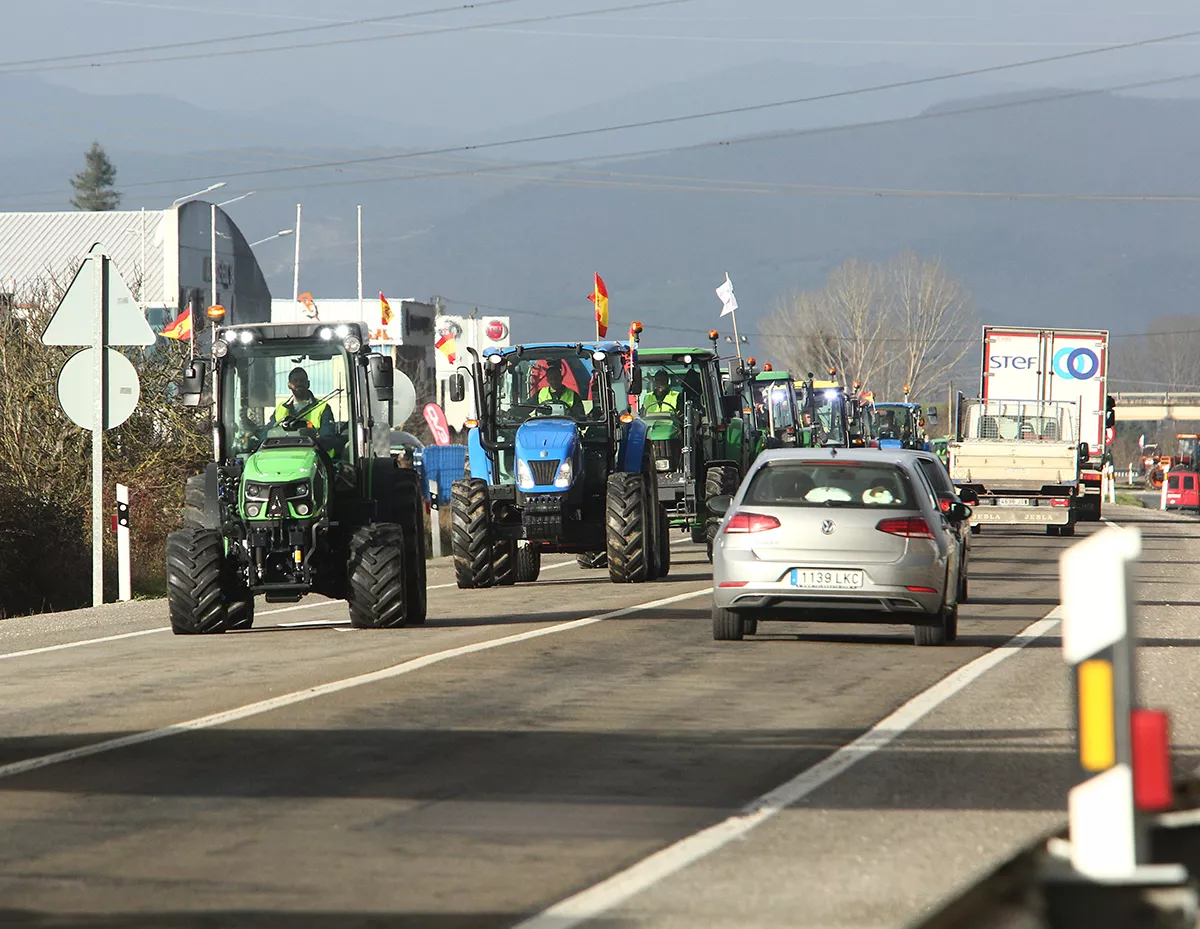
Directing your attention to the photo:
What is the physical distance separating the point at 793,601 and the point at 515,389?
881cm

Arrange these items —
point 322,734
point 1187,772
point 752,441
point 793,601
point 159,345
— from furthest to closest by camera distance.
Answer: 1. point 159,345
2. point 752,441
3. point 793,601
4. point 322,734
5. point 1187,772

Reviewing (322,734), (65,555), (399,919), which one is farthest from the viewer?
(65,555)

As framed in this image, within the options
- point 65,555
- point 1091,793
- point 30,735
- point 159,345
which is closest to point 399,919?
point 1091,793

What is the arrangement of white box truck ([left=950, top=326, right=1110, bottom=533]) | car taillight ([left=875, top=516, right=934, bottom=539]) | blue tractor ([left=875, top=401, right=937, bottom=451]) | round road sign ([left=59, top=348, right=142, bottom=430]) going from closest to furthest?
car taillight ([left=875, top=516, right=934, bottom=539]) → round road sign ([left=59, top=348, right=142, bottom=430]) → white box truck ([left=950, top=326, right=1110, bottom=533]) → blue tractor ([left=875, top=401, right=937, bottom=451])

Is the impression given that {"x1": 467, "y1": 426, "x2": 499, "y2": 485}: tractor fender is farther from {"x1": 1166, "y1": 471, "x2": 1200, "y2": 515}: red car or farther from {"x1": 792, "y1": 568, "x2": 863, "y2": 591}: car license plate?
{"x1": 1166, "y1": 471, "x2": 1200, "y2": 515}: red car

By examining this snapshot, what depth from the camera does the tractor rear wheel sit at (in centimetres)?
1747

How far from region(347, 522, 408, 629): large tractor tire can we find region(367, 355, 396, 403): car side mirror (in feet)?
3.68

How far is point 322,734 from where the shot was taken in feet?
34.7

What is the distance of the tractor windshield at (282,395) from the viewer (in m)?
17.3

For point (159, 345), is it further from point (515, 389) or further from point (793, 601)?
point (793, 601)

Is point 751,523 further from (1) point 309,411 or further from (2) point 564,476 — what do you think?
(2) point 564,476

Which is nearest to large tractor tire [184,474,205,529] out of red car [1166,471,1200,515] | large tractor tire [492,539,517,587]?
large tractor tire [492,539,517,587]

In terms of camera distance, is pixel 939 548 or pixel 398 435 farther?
pixel 398 435

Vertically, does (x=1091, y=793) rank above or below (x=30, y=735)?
above
